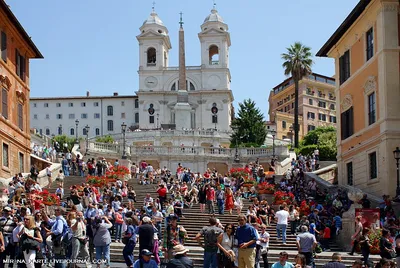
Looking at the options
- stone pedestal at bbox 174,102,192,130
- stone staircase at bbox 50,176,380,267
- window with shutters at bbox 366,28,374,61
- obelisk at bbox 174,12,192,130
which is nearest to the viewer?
stone staircase at bbox 50,176,380,267

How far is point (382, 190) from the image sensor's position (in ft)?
107

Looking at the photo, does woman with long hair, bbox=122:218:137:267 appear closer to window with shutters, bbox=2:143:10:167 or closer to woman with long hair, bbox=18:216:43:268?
woman with long hair, bbox=18:216:43:268

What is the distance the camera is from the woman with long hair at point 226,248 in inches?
731

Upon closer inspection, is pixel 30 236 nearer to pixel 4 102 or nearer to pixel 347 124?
pixel 4 102

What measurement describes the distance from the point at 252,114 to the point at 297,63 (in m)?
13.4

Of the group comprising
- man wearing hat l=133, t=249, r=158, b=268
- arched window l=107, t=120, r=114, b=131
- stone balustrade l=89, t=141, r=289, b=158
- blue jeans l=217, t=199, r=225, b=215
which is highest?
arched window l=107, t=120, r=114, b=131

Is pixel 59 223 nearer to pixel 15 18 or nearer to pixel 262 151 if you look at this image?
pixel 15 18

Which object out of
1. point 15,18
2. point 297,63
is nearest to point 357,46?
point 15,18

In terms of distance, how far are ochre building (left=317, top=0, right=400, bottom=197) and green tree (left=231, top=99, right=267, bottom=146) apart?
51.3 meters

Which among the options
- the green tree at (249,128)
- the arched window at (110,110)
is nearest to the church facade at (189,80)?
the arched window at (110,110)

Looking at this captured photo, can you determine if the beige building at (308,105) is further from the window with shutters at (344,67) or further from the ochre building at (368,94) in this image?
the ochre building at (368,94)

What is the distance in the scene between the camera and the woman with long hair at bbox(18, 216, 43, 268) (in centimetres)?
1861

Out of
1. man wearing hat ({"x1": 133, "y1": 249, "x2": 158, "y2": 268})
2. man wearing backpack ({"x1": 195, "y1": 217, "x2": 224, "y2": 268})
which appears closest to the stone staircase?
man wearing backpack ({"x1": 195, "y1": 217, "x2": 224, "y2": 268})

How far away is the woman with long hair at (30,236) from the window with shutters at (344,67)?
23.6 meters
